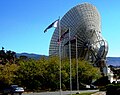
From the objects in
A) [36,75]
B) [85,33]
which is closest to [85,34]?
[85,33]

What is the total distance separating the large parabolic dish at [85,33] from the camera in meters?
101

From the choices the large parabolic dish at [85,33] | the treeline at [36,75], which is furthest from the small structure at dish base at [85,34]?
the treeline at [36,75]

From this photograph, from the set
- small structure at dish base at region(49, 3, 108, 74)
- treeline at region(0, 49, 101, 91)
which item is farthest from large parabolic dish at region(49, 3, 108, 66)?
treeline at region(0, 49, 101, 91)

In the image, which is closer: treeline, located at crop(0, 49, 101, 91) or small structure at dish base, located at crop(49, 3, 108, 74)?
treeline, located at crop(0, 49, 101, 91)

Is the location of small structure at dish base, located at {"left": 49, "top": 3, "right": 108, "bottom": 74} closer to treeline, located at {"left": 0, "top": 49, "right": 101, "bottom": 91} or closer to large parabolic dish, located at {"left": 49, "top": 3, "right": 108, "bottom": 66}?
large parabolic dish, located at {"left": 49, "top": 3, "right": 108, "bottom": 66}

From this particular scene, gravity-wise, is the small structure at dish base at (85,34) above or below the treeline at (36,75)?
above

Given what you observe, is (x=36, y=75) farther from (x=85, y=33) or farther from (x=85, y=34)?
(x=85, y=34)

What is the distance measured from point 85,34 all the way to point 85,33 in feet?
1.51

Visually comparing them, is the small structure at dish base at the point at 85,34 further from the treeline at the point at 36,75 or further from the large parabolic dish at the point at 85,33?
the treeline at the point at 36,75

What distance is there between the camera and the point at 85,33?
345ft

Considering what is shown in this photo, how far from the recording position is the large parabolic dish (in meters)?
101

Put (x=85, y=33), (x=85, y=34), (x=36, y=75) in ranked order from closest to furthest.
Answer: (x=36, y=75) → (x=85, y=33) → (x=85, y=34)

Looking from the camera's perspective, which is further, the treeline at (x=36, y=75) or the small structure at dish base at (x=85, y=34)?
the small structure at dish base at (x=85, y=34)

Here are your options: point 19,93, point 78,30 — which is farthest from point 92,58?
point 19,93
